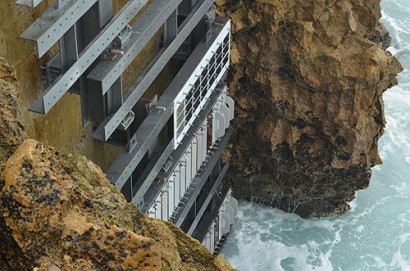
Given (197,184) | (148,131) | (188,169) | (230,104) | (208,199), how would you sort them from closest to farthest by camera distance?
(148,131)
(188,169)
(197,184)
(230,104)
(208,199)

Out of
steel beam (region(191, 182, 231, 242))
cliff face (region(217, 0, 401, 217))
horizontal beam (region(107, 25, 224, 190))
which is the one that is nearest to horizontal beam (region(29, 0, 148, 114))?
horizontal beam (region(107, 25, 224, 190))

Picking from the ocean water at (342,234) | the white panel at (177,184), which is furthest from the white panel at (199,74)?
the ocean water at (342,234)

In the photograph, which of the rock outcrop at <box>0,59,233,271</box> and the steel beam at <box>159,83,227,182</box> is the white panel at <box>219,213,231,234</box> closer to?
the steel beam at <box>159,83,227,182</box>

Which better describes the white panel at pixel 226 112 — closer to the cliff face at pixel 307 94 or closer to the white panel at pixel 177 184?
the cliff face at pixel 307 94

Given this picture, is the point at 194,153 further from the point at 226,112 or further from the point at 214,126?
the point at 226,112

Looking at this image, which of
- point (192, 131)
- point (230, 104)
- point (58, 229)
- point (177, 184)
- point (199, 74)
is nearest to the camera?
point (58, 229)

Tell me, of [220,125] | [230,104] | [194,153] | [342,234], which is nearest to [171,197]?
[194,153]

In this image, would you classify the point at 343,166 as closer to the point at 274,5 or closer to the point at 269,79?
the point at 269,79
